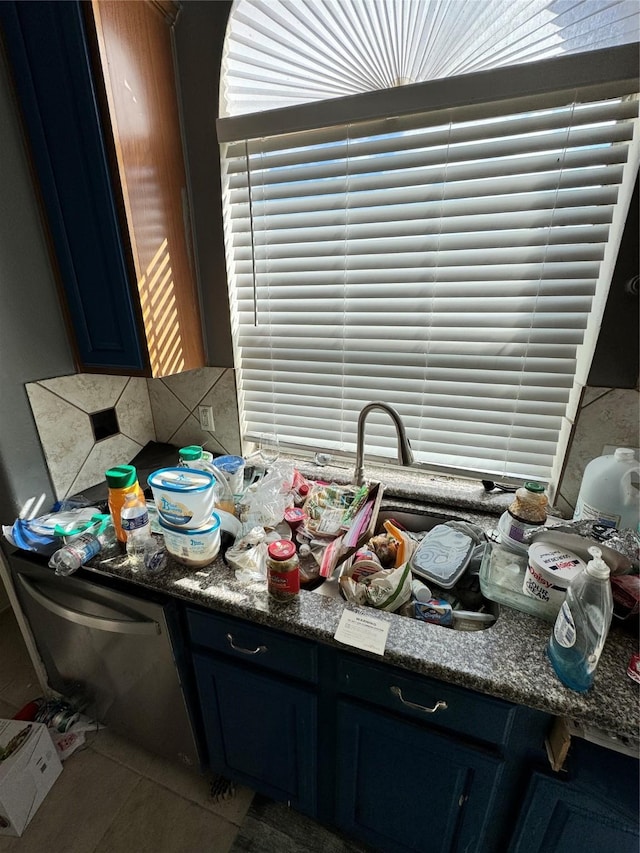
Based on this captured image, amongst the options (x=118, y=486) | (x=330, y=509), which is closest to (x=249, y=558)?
(x=330, y=509)

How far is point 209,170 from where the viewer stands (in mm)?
1211

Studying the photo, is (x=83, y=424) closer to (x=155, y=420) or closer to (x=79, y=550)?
(x=155, y=420)

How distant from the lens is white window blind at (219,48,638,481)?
95 centimetres

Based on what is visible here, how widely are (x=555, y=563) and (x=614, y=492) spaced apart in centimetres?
38

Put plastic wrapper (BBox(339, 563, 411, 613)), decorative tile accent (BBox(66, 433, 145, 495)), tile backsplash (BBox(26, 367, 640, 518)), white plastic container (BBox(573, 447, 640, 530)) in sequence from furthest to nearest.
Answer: decorative tile accent (BBox(66, 433, 145, 495))
tile backsplash (BBox(26, 367, 640, 518))
white plastic container (BBox(573, 447, 640, 530))
plastic wrapper (BBox(339, 563, 411, 613))

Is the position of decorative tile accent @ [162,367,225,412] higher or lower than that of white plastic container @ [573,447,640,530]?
higher

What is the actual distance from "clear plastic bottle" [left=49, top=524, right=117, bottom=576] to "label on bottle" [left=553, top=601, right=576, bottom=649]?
1.08 meters

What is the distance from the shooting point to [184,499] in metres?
0.85

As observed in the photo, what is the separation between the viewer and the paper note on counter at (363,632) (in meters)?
0.70

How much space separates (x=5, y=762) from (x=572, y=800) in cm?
156

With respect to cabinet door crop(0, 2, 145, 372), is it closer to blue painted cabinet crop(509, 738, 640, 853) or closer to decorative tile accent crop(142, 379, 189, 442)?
decorative tile accent crop(142, 379, 189, 442)

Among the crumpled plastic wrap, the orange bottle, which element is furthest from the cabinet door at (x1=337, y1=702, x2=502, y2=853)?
the orange bottle

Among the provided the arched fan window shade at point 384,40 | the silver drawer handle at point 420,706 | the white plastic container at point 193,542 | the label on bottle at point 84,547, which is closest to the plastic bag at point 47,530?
the label on bottle at point 84,547

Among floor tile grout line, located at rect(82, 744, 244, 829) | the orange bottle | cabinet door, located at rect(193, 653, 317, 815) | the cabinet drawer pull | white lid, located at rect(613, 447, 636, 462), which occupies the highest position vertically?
white lid, located at rect(613, 447, 636, 462)
